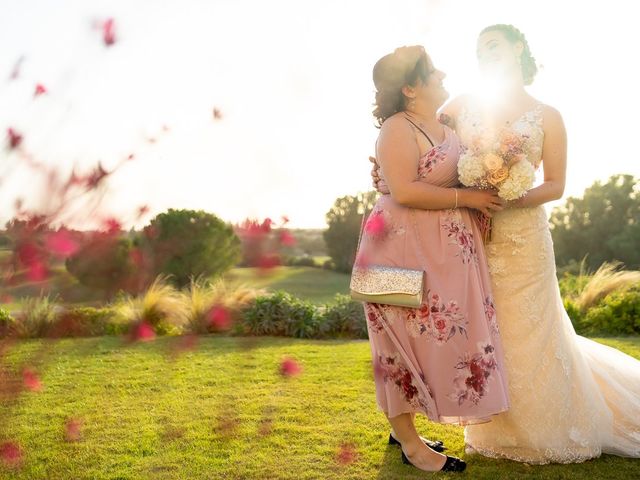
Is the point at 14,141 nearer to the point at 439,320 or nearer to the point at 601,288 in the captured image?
the point at 439,320

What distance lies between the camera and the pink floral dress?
3.90m

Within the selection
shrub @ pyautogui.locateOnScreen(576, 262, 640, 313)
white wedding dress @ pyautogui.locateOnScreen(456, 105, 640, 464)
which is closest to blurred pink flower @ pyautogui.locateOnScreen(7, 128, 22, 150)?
white wedding dress @ pyautogui.locateOnScreen(456, 105, 640, 464)

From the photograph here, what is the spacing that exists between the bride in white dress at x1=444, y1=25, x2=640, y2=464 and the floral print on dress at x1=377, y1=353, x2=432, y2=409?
0.69 m

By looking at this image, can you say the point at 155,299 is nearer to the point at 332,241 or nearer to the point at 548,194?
the point at 548,194

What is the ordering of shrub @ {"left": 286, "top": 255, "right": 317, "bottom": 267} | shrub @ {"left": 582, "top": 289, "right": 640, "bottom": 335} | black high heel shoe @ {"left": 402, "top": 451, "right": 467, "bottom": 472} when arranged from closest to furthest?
black high heel shoe @ {"left": 402, "top": 451, "right": 467, "bottom": 472} < shrub @ {"left": 582, "top": 289, "right": 640, "bottom": 335} < shrub @ {"left": 286, "top": 255, "right": 317, "bottom": 267}

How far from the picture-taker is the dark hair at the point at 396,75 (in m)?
3.91

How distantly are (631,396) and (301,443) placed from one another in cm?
225

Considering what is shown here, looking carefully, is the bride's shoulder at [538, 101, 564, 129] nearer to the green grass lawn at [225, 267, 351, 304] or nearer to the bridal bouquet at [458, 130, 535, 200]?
the bridal bouquet at [458, 130, 535, 200]

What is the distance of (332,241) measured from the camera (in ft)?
103

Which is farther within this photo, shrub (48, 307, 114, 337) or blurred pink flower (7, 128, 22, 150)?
shrub (48, 307, 114, 337)

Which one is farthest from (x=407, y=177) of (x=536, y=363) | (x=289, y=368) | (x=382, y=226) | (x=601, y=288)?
(x=601, y=288)

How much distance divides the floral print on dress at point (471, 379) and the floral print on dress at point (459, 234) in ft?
1.82

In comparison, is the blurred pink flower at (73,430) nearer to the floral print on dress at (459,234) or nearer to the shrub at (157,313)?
the floral print on dress at (459,234)

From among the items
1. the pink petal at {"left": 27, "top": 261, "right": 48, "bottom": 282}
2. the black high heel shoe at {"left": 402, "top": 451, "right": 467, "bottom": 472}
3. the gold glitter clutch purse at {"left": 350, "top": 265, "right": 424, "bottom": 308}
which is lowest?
the black high heel shoe at {"left": 402, "top": 451, "right": 467, "bottom": 472}
